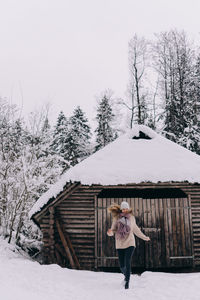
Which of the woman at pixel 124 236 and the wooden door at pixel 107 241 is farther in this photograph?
the wooden door at pixel 107 241

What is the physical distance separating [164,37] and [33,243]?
18.9m

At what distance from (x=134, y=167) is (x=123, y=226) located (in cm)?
405

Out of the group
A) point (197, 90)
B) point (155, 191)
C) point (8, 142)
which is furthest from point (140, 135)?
point (197, 90)

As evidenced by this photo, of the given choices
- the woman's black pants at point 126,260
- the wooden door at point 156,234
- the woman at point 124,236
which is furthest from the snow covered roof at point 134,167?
the woman's black pants at point 126,260

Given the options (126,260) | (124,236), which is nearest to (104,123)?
(124,236)

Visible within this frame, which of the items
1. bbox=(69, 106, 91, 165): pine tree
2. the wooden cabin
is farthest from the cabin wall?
bbox=(69, 106, 91, 165): pine tree

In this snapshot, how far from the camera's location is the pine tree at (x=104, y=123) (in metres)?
26.3

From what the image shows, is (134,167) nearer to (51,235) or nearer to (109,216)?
(109,216)

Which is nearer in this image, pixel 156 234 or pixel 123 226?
pixel 123 226

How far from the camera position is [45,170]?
52.0 ft

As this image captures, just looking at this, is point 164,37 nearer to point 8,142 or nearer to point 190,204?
point 8,142

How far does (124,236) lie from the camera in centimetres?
598

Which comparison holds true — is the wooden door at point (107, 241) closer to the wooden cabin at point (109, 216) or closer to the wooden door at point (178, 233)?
the wooden cabin at point (109, 216)

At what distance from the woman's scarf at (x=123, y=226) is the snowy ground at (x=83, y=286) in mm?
1032
